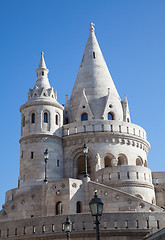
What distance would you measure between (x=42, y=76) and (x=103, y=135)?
345 inches

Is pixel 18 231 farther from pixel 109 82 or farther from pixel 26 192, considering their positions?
pixel 109 82

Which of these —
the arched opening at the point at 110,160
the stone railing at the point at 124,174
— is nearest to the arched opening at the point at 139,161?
the arched opening at the point at 110,160

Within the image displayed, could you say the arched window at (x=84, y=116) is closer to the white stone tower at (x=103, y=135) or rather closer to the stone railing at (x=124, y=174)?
the white stone tower at (x=103, y=135)

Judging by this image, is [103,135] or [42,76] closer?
[103,135]

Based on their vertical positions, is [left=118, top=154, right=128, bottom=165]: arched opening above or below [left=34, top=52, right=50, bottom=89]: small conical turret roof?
below

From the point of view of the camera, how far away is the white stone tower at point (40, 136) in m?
35.7

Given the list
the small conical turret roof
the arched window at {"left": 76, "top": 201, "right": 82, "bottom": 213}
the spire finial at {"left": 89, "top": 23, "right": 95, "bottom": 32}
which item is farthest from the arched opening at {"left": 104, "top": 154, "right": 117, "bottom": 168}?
the spire finial at {"left": 89, "top": 23, "right": 95, "bottom": 32}

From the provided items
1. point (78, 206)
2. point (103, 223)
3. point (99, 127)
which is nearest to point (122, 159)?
point (99, 127)

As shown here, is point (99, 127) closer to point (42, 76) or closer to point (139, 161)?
point (139, 161)

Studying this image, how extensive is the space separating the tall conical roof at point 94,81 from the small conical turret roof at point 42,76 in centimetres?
390

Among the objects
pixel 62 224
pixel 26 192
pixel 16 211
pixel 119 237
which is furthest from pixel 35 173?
pixel 119 237

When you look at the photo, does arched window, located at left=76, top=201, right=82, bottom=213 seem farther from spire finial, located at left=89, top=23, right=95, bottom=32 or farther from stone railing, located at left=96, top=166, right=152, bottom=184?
spire finial, located at left=89, top=23, right=95, bottom=32

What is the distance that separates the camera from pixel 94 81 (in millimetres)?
42438

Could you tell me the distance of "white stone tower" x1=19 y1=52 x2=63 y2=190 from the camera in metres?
35.7
